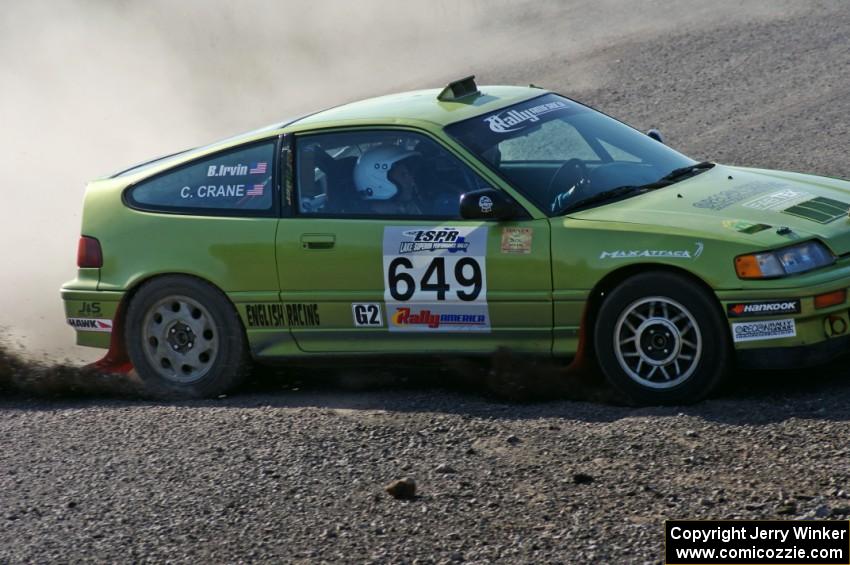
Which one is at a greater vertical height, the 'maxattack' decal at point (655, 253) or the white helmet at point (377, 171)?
the white helmet at point (377, 171)

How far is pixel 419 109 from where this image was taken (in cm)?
725

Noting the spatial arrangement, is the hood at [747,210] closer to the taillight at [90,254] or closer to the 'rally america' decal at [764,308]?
the 'rally america' decal at [764,308]

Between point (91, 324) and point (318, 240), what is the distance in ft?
5.13

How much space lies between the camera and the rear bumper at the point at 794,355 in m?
6.07

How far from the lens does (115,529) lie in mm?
5230

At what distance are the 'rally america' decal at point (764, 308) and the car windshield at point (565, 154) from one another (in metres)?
1.01

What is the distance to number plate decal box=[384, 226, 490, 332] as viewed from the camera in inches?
262

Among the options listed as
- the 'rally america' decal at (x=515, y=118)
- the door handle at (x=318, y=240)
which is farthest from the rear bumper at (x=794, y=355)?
the door handle at (x=318, y=240)

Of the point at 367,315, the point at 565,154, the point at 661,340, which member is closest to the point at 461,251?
the point at 367,315

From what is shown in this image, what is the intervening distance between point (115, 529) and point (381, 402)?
6.23ft

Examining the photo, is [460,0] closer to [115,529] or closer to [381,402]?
[381,402]

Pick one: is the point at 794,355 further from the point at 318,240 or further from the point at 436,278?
the point at 318,240

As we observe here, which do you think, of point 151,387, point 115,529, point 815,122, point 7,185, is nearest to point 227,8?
point 7,185

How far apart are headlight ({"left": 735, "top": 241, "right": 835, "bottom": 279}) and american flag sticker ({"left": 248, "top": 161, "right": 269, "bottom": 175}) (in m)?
2.64
